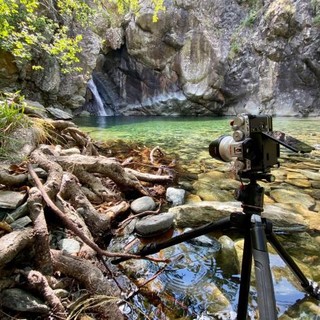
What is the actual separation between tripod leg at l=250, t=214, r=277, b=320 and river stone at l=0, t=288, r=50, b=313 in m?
0.92

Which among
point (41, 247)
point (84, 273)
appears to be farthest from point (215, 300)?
point (41, 247)

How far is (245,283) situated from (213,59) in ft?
73.8

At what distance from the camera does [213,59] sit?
21.4 metres

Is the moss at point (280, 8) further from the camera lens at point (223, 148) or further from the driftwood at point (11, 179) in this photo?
the driftwood at point (11, 179)

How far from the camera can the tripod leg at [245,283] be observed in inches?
43.7

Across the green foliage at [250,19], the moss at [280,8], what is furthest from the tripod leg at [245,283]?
the green foliage at [250,19]

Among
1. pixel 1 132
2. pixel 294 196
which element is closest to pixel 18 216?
pixel 1 132

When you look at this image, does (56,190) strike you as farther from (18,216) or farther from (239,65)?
(239,65)

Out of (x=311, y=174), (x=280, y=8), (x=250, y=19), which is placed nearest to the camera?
(x=311, y=174)

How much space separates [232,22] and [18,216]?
25.0 m

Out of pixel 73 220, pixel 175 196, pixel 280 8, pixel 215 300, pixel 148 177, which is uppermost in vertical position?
pixel 280 8

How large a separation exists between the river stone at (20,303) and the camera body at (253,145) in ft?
3.57

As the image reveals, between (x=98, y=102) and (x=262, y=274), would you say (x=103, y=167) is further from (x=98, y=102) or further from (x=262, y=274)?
(x=98, y=102)

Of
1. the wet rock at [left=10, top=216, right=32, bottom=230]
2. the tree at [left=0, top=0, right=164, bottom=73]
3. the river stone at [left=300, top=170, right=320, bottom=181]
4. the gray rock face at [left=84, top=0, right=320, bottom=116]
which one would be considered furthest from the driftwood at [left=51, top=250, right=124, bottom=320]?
the gray rock face at [left=84, top=0, right=320, bottom=116]
